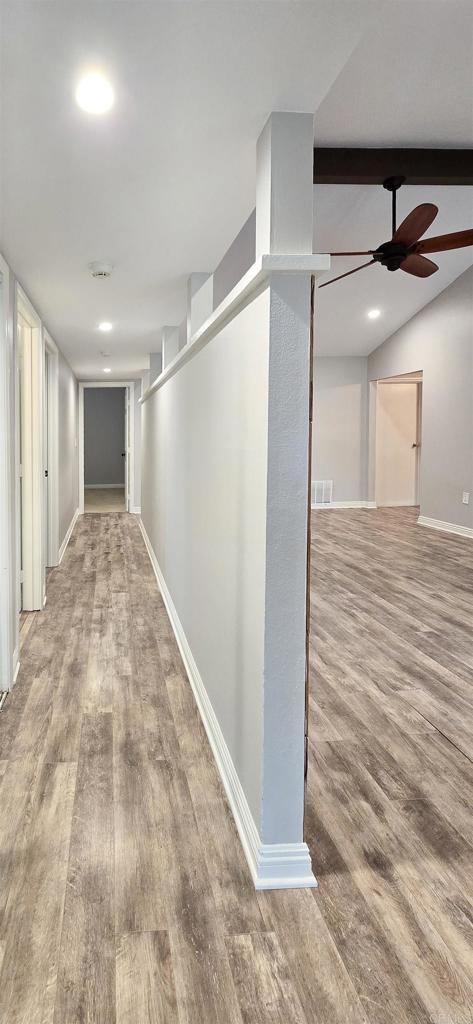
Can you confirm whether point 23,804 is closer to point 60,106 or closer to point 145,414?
point 60,106

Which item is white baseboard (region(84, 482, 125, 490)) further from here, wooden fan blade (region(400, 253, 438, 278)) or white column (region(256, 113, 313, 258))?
white column (region(256, 113, 313, 258))

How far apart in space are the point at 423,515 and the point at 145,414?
4.05 metres

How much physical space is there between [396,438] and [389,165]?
23.9ft

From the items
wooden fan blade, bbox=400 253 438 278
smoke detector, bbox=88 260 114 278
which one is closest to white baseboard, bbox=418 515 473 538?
wooden fan blade, bbox=400 253 438 278

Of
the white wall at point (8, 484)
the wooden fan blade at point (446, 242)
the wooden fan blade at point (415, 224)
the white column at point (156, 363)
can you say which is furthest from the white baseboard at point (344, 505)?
the white wall at point (8, 484)

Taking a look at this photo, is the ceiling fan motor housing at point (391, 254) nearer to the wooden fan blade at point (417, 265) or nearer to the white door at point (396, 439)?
the wooden fan blade at point (417, 265)

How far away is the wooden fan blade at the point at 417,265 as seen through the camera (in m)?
5.04

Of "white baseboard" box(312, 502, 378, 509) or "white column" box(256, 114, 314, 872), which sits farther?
"white baseboard" box(312, 502, 378, 509)

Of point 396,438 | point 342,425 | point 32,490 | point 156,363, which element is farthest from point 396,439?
point 32,490

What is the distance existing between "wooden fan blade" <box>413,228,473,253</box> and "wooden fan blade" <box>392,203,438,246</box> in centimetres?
11

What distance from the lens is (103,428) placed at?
1573cm

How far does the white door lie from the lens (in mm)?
11430

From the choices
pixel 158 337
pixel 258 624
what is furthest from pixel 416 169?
pixel 258 624

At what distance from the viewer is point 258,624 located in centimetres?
196
